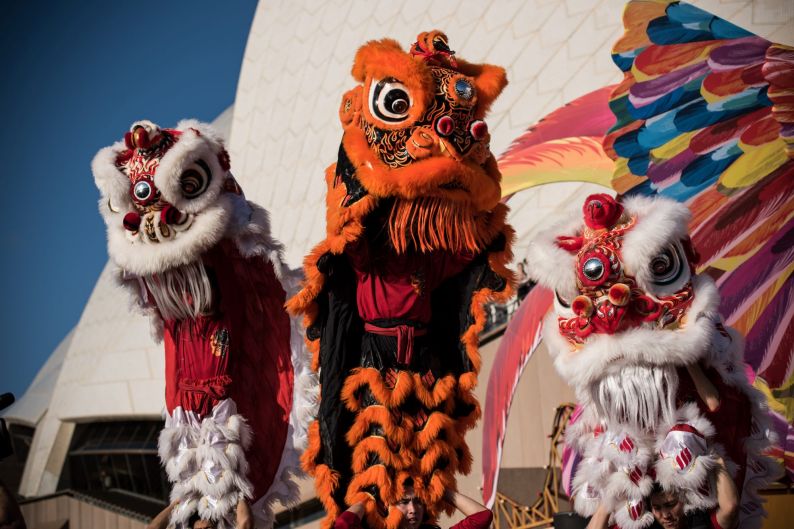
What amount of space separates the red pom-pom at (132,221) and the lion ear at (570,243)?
179 cm

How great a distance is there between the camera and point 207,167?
453 cm

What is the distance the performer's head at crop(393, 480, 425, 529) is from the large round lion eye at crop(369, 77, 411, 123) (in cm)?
137

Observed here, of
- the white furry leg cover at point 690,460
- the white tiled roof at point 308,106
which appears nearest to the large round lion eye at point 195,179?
the white furry leg cover at point 690,460

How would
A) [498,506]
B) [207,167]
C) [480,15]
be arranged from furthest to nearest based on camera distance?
[480,15]
[498,506]
[207,167]

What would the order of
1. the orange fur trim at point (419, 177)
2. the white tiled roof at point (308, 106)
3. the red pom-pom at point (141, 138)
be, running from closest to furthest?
the orange fur trim at point (419, 177)
the red pom-pom at point (141, 138)
the white tiled roof at point (308, 106)

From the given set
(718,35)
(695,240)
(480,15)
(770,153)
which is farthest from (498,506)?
(480,15)

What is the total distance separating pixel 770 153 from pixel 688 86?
2.25 ft

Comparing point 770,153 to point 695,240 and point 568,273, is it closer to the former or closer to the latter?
point 695,240

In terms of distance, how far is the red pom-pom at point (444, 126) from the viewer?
3777 millimetres

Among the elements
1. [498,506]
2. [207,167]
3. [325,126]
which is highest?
[325,126]

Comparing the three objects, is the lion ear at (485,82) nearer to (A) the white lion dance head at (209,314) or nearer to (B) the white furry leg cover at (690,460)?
(A) the white lion dance head at (209,314)

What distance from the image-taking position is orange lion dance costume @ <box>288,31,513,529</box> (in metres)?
3.78

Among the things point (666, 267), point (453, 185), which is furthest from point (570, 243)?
point (453, 185)

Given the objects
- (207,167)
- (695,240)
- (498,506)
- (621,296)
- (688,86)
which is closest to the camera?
(621,296)
